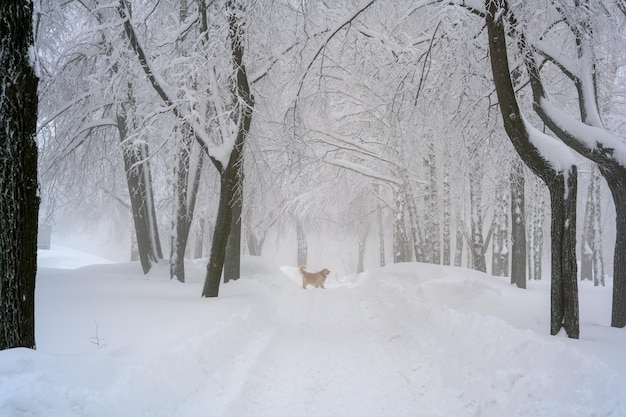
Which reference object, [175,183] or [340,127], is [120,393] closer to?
[175,183]

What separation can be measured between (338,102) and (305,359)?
11557 millimetres

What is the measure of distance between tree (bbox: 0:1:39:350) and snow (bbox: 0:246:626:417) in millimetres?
388

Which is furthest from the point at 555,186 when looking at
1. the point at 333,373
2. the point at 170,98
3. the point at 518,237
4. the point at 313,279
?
the point at 313,279

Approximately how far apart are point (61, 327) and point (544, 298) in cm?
924

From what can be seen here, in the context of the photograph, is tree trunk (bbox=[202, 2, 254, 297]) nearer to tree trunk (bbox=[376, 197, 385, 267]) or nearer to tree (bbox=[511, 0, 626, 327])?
tree (bbox=[511, 0, 626, 327])

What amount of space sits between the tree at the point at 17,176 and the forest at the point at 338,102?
0.78ft

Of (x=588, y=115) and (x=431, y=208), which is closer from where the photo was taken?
(x=588, y=115)

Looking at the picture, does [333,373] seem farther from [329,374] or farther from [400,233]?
[400,233]

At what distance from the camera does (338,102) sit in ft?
51.5

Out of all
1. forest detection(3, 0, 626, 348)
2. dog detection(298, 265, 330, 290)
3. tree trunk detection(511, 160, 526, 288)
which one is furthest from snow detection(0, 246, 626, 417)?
dog detection(298, 265, 330, 290)

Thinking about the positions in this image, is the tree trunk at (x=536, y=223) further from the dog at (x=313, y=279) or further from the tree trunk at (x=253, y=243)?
the tree trunk at (x=253, y=243)

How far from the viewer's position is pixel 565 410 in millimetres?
3406

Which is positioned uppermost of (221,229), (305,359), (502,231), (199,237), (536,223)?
(536,223)

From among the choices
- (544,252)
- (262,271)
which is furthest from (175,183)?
(544,252)
